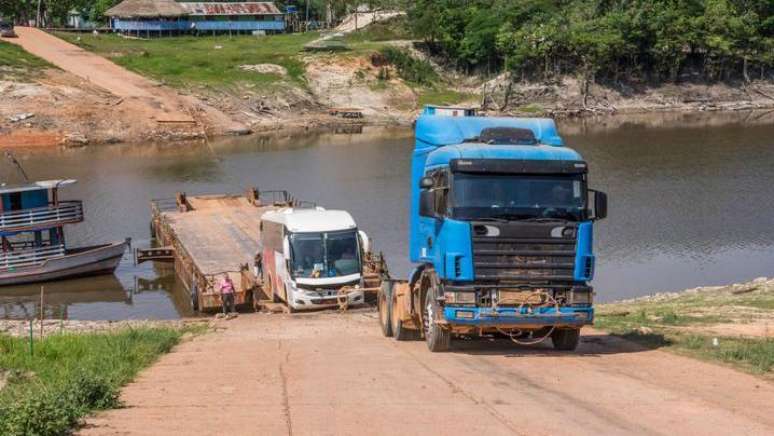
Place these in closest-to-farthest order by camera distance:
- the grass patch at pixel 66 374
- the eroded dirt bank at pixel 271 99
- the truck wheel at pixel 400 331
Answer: the grass patch at pixel 66 374, the truck wheel at pixel 400 331, the eroded dirt bank at pixel 271 99

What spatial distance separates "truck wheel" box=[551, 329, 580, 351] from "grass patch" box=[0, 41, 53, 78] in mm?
79610

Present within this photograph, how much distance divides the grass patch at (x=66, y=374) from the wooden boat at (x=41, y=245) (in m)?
16.7

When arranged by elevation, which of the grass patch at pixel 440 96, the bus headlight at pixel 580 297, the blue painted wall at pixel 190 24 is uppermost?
the blue painted wall at pixel 190 24

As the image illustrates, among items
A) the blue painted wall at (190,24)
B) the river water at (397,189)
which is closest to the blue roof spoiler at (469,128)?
the river water at (397,189)

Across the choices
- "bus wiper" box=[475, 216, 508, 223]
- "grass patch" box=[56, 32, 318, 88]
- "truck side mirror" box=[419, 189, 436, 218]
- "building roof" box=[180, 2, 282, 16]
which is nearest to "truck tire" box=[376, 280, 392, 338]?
"truck side mirror" box=[419, 189, 436, 218]

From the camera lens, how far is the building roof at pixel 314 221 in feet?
98.5

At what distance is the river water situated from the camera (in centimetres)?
3888

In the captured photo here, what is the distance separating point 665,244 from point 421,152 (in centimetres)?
2508

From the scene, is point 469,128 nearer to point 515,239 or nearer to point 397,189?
point 515,239

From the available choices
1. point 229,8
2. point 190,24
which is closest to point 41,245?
point 190,24

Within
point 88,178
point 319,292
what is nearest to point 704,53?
point 88,178

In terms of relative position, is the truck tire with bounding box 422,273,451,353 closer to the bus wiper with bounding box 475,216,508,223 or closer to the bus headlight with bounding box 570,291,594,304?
the bus wiper with bounding box 475,216,508,223

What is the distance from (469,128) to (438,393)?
21.9 feet

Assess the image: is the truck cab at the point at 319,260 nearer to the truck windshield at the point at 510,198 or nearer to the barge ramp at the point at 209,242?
the barge ramp at the point at 209,242
